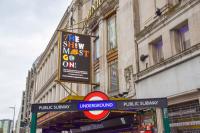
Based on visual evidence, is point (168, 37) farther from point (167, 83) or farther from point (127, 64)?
point (127, 64)

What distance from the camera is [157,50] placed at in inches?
616

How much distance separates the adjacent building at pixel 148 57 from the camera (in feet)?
39.8

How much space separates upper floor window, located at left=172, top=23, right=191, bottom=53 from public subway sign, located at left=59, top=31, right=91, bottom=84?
26.2 feet

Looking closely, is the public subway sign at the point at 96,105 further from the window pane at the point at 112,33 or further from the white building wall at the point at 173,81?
the window pane at the point at 112,33

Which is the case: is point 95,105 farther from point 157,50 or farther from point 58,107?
point 157,50

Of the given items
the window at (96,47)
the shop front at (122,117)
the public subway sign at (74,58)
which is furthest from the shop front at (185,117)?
the window at (96,47)

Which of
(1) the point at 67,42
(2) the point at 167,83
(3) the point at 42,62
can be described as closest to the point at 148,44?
(2) the point at 167,83

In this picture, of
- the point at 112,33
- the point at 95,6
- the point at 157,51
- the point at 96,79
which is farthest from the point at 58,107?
the point at 95,6

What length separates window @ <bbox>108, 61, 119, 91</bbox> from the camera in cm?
1945

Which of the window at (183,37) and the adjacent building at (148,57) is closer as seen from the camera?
the adjacent building at (148,57)

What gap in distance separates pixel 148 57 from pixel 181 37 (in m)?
2.47

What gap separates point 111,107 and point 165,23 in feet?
23.3

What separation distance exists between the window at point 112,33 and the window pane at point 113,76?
157 cm

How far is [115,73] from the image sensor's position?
19.8 meters
